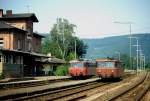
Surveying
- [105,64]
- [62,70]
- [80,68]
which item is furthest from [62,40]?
[105,64]

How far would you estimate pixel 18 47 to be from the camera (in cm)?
5409

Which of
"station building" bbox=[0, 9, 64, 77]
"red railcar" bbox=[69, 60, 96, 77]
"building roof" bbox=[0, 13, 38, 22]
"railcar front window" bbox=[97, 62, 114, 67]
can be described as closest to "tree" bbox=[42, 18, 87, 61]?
"station building" bbox=[0, 9, 64, 77]

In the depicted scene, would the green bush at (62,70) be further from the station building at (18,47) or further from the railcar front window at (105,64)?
the railcar front window at (105,64)

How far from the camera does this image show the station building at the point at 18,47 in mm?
42594

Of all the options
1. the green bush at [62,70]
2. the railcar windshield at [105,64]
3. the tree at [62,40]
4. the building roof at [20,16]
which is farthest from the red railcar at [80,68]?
the tree at [62,40]

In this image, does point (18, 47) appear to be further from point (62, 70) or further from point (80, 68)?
point (80, 68)

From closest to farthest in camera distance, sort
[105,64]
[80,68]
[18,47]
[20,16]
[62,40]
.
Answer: [105,64] → [80,68] → [18,47] → [20,16] → [62,40]

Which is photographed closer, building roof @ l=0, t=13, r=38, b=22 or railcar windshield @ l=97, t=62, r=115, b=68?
railcar windshield @ l=97, t=62, r=115, b=68

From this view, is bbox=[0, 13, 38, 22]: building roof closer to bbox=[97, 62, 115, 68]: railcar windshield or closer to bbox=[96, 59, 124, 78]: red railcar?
bbox=[97, 62, 115, 68]: railcar windshield

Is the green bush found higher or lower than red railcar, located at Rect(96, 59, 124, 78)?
lower

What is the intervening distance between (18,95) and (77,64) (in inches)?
963

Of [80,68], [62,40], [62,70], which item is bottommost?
[62,70]

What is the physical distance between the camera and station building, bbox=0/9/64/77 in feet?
140

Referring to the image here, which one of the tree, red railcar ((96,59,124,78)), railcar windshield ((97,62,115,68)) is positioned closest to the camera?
red railcar ((96,59,124,78))
